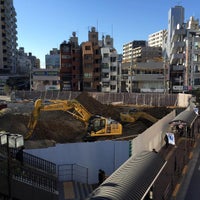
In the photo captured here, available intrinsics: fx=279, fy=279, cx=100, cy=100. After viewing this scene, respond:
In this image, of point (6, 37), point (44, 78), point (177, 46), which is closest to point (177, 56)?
point (177, 46)

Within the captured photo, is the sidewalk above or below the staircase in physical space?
below

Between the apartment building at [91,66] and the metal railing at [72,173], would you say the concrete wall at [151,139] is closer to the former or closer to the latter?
the metal railing at [72,173]

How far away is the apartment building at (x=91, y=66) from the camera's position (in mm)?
71938

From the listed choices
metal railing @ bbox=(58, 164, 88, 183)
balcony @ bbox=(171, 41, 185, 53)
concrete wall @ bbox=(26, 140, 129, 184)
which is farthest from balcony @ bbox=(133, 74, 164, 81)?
metal railing @ bbox=(58, 164, 88, 183)

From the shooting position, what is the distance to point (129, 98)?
5044 centimetres

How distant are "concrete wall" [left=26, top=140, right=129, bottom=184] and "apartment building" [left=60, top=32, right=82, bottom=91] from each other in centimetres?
5931

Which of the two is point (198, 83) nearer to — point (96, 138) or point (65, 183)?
point (96, 138)

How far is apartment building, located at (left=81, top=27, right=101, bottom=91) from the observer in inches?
2832

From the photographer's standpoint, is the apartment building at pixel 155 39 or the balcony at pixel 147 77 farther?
the apartment building at pixel 155 39

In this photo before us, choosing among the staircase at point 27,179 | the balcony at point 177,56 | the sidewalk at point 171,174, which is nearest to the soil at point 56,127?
the sidewalk at point 171,174

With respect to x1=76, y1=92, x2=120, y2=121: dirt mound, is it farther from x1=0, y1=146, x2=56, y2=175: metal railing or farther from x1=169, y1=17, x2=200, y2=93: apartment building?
x1=169, y1=17, x2=200, y2=93: apartment building

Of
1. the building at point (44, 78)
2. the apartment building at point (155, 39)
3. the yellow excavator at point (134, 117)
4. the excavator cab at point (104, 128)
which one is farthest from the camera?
the apartment building at point (155, 39)

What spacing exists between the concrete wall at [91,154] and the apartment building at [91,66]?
5720cm

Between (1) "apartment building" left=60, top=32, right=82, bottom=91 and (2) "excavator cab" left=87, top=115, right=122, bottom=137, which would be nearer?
(2) "excavator cab" left=87, top=115, right=122, bottom=137
